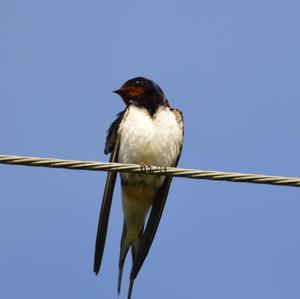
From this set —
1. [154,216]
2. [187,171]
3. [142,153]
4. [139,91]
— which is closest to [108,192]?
[142,153]

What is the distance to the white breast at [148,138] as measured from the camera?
5.70 metres

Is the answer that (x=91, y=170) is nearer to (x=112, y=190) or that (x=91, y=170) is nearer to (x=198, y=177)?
(x=198, y=177)

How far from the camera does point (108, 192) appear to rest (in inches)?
217

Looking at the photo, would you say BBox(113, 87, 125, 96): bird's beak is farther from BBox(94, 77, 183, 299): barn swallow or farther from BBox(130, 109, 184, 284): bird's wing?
BBox(130, 109, 184, 284): bird's wing

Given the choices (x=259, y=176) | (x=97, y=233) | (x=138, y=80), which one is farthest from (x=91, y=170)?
(x=138, y=80)

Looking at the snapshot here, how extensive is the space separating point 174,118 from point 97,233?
94cm

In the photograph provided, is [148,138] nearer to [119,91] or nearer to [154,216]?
[154,216]

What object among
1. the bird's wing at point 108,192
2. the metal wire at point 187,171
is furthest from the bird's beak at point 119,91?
the metal wire at point 187,171

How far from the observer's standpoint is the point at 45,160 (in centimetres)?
406

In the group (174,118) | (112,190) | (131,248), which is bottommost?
(131,248)

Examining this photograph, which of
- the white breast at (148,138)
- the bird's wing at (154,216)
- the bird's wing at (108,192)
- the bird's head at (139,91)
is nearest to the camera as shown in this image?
the bird's wing at (108,192)

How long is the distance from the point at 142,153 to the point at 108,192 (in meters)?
0.36

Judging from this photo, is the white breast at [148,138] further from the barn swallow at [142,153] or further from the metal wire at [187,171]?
the metal wire at [187,171]

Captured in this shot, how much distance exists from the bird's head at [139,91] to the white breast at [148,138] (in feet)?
0.72
